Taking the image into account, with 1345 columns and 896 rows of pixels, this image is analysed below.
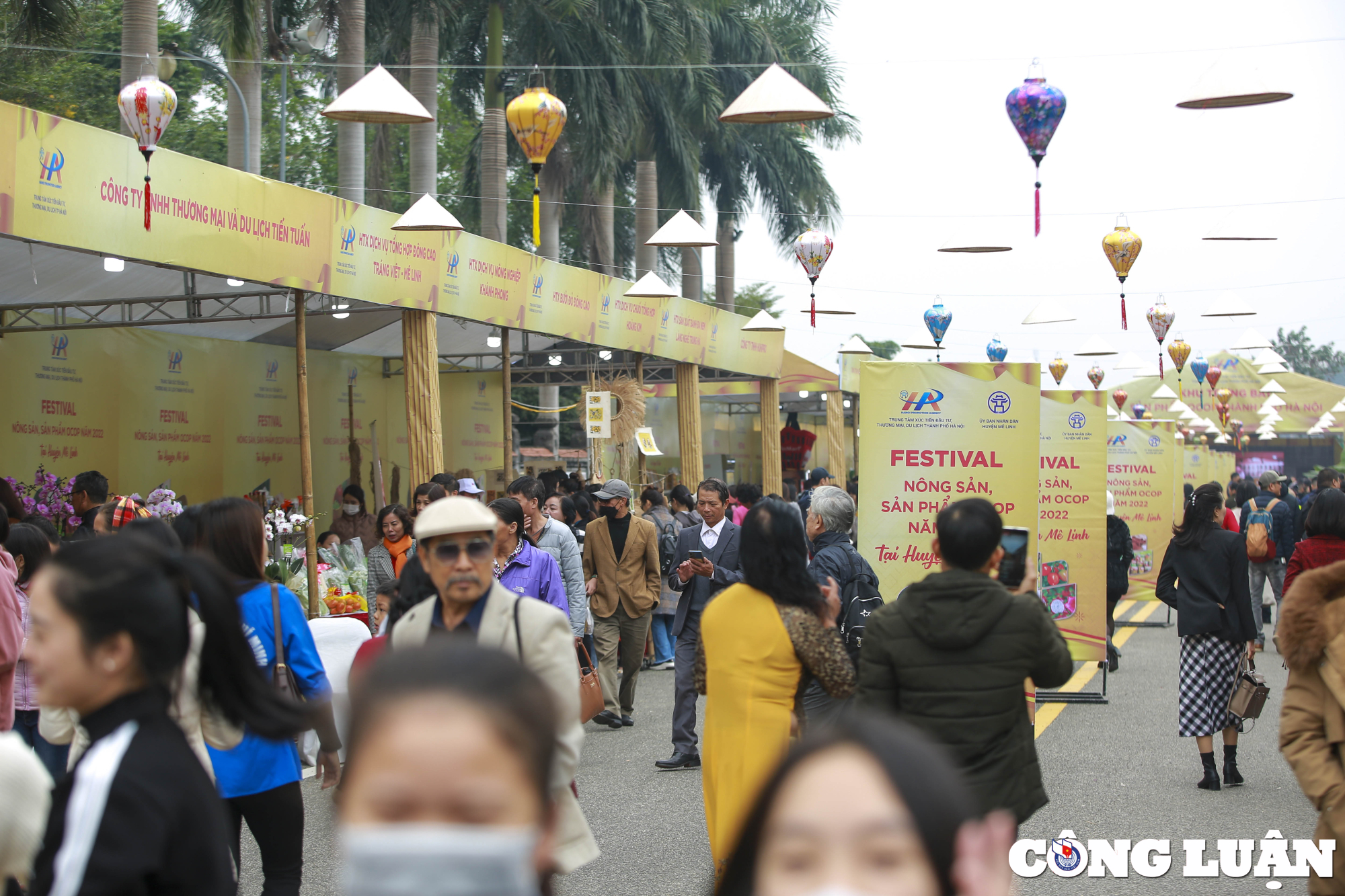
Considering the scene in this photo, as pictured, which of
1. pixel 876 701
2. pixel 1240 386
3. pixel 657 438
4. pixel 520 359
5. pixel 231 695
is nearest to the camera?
pixel 231 695

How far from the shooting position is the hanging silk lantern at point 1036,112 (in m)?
10.6

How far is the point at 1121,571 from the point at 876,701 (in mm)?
8931

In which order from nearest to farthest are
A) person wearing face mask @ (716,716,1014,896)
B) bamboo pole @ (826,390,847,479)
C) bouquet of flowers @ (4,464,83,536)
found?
person wearing face mask @ (716,716,1014,896), bouquet of flowers @ (4,464,83,536), bamboo pole @ (826,390,847,479)

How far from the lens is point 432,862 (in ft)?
3.47

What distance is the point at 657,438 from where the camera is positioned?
33.9 m

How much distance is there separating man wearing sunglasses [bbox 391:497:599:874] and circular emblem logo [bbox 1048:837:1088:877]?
331 cm

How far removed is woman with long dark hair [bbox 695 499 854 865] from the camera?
4.65 meters

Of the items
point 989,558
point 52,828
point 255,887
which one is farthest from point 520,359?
point 52,828

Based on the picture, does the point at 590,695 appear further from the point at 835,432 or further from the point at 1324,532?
the point at 835,432

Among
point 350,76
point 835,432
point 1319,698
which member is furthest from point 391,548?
point 835,432

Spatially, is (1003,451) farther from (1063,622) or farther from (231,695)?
(231,695)

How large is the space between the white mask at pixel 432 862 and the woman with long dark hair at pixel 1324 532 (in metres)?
7.03

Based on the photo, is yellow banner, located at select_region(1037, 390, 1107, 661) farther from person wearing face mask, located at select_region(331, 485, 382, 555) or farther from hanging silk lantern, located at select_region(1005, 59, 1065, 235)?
person wearing face mask, located at select_region(331, 485, 382, 555)

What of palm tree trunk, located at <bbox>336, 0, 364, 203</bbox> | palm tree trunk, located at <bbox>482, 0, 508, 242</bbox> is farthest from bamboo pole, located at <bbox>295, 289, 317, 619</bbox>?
palm tree trunk, located at <bbox>482, 0, 508, 242</bbox>
